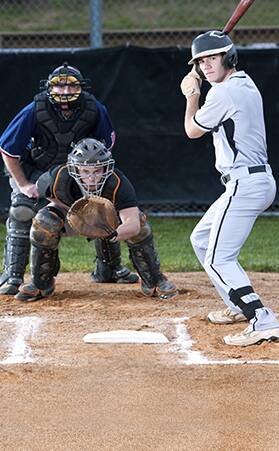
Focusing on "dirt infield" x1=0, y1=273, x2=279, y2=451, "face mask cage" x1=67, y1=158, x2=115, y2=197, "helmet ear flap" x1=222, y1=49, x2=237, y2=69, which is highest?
"helmet ear flap" x1=222, y1=49, x2=237, y2=69

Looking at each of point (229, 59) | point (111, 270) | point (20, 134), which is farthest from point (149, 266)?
point (229, 59)

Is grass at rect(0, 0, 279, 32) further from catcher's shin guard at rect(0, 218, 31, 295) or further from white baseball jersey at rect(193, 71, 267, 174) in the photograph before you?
white baseball jersey at rect(193, 71, 267, 174)

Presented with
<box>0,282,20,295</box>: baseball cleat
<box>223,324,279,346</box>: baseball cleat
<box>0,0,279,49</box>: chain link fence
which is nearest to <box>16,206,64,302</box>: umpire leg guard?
<box>0,282,20,295</box>: baseball cleat

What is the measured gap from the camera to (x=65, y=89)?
23.2 ft

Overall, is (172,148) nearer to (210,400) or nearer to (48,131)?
(48,131)

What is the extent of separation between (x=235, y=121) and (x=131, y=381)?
161 cm

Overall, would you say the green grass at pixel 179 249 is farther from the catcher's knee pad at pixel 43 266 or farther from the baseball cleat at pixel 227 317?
the baseball cleat at pixel 227 317

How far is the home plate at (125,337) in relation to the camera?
586 cm

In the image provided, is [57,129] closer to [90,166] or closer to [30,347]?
[90,166]

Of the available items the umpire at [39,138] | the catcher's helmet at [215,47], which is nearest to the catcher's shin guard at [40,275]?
the umpire at [39,138]

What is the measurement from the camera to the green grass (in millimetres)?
8602

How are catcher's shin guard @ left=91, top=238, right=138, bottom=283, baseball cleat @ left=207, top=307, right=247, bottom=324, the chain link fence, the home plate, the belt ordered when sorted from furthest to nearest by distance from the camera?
the chain link fence
catcher's shin guard @ left=91, top=238, right=138, bottom=283
baseball cleat @ left=207, top=307, right=247, bottom=324
the home plate
the belt

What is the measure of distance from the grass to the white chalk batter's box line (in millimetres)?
8749

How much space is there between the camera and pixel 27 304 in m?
6.90
